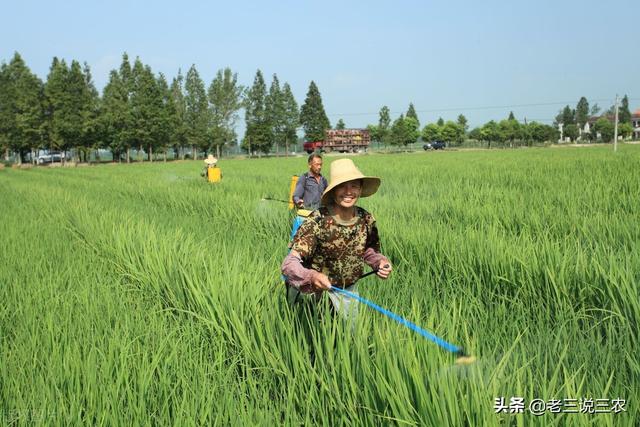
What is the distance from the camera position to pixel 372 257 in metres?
2.42

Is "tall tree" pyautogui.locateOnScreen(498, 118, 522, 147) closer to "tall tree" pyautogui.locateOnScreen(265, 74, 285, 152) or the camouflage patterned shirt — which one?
"tall tree" pyautogui.locateOnScreen(265, 74, 285, 152)

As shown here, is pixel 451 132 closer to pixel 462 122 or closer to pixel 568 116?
pixel 462 122

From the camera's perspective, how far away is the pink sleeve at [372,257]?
2.40m

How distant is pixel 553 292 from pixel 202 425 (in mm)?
2253

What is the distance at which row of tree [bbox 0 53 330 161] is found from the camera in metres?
39.6

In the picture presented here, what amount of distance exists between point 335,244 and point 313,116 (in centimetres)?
6561

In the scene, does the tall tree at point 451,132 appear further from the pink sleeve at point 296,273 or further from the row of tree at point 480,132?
the pink sleeve at point 296,273

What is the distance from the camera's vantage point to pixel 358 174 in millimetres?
2217

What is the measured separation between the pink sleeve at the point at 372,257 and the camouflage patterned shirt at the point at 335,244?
0.07ft

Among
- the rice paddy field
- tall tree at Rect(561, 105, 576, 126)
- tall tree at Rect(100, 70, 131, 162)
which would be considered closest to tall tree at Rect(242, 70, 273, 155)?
tall tree at Rect(100, 70, 131, 162)

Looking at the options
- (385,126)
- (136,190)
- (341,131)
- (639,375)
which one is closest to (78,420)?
(639,375)

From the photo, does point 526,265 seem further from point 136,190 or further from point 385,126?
point 385,126

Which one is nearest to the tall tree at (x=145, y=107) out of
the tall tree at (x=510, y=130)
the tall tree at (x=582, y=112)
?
the tall tree at (x=510, y=130)

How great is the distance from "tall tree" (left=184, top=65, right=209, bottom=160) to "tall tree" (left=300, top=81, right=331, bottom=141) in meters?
15.4
